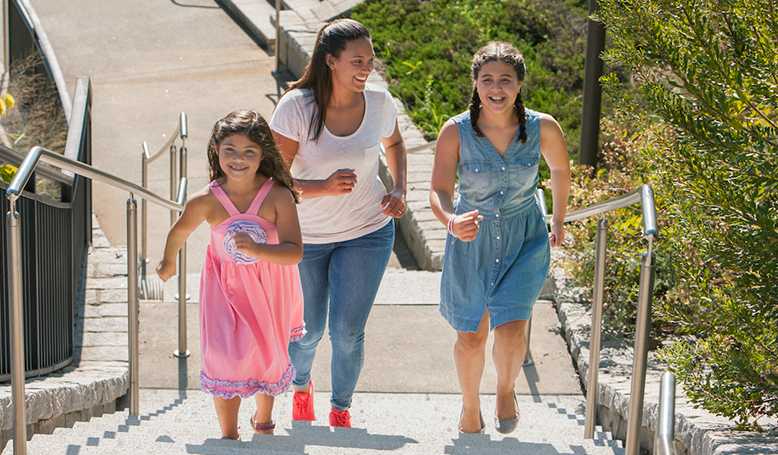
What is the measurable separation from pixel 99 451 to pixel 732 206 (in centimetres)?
208

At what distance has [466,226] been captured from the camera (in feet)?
15.6

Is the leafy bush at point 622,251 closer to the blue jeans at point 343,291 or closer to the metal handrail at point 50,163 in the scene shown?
the blue jeans at point 343,291

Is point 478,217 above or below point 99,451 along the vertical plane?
above

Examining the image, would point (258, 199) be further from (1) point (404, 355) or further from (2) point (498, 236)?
(1) point (404, 355)

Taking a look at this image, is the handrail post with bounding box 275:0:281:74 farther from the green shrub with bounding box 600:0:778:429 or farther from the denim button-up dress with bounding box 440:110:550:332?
the green shrub with bounding box 600:0:778:429

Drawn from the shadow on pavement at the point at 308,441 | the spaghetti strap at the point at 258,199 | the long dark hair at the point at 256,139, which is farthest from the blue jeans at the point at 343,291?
the spaghetti strap at the point at 258,199

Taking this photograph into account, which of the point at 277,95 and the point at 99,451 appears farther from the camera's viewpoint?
the point at 277,95

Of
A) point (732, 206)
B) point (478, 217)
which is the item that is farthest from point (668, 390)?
point (478, 217)

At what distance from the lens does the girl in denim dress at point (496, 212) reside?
Answer: 16.6 feet

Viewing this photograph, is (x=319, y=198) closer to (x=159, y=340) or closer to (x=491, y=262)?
(x=491, y=262)

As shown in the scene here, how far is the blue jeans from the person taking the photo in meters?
5.24

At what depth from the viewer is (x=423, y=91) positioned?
1122 centimetres

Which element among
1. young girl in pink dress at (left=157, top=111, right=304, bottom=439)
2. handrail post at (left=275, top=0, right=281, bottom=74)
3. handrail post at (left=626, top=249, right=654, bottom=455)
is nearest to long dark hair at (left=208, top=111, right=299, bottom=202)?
young girl in pink dress at (left=157, top=111, right=304, bottom=439)

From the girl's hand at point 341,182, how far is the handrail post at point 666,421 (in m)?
1.83
